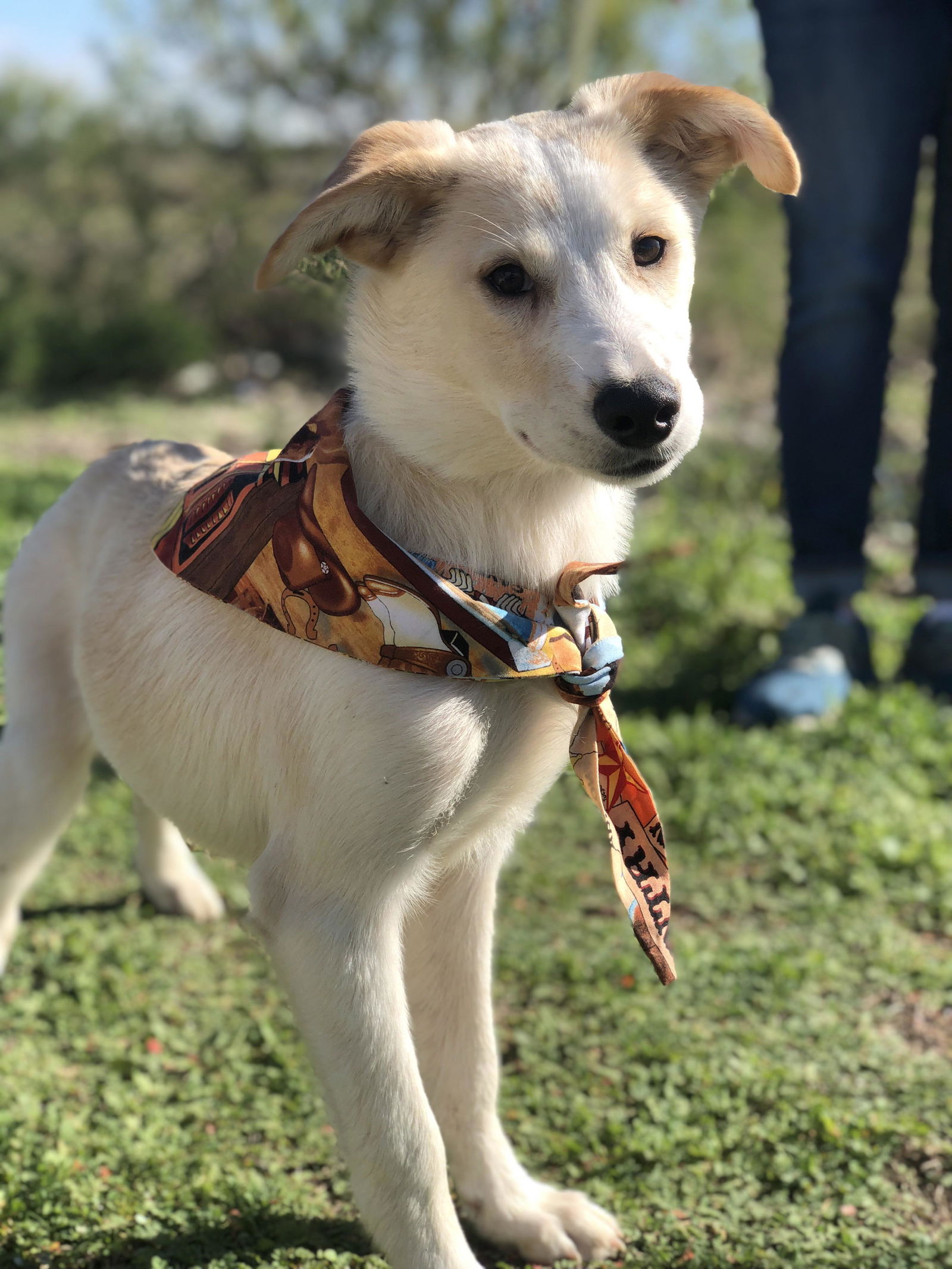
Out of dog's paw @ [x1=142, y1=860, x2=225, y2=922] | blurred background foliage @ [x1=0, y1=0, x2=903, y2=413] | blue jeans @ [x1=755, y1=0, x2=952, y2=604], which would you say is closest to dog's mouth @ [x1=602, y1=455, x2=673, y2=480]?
dog's paw @ [x1=142, y1=860, x2=225, y2=922]

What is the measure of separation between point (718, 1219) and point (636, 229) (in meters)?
1.89

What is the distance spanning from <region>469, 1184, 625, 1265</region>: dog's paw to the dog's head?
1.43m

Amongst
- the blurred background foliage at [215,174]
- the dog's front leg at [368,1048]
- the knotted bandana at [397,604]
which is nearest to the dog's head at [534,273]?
the knotted bandana at [397,604]

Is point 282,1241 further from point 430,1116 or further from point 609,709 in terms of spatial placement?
point 609,709

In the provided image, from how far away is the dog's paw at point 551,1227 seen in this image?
2279 mm

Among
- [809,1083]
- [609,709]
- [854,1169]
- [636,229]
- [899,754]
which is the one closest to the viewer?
[636,229]

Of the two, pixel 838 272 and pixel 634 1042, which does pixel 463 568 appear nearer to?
pixel 634 1042

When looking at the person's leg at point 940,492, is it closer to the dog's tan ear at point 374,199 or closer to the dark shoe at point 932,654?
the dark shoe at point 932,654

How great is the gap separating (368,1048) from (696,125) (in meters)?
1.69

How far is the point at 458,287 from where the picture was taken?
1958mm

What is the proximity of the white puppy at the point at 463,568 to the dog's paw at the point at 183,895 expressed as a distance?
45.4 inches

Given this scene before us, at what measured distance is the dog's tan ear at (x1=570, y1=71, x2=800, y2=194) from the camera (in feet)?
6.83

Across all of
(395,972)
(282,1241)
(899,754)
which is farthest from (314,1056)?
(899,754)

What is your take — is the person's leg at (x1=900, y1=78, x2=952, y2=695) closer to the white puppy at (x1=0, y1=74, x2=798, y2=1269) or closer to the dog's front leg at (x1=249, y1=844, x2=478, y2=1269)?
the white puppy at (x1=0, y1=74, x2=798, y2=1269)
